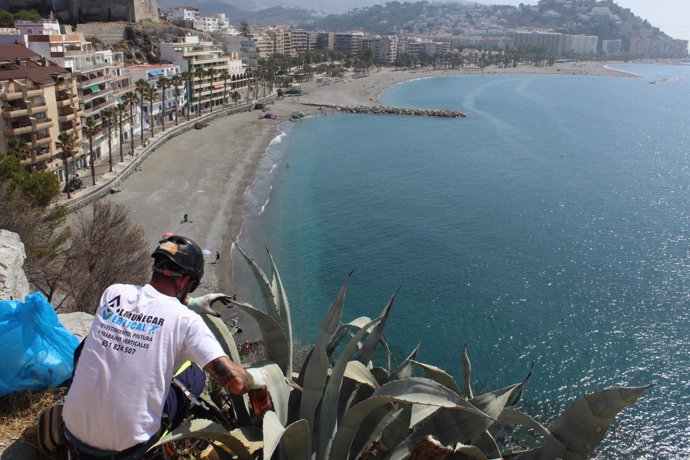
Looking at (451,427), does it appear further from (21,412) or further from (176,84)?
(176,84)

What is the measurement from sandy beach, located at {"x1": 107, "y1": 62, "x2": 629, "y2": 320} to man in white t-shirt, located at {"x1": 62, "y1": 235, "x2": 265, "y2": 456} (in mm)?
24996

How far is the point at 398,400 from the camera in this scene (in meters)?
3.98

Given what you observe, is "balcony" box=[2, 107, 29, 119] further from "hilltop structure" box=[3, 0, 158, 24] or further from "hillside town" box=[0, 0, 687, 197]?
"hilltop structure" box=[3, 0, 158, 24]

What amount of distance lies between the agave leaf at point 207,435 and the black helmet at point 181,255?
3.26 feet

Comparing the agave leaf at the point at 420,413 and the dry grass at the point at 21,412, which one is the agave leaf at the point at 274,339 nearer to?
the agave leaf at the point at 420,413

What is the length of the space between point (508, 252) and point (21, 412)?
33.3 meters

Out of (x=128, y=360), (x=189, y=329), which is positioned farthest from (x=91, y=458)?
(x=189, y=329)

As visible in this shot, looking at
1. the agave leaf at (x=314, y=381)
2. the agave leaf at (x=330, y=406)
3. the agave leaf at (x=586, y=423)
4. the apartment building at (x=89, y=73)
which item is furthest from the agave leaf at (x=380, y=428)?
the apartment building at (x=89, y=73)

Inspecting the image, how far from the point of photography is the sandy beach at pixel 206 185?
35.2 meters

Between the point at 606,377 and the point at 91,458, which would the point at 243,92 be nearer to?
the point at 606,377

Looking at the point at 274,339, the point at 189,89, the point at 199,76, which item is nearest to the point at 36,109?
the point at 274,339

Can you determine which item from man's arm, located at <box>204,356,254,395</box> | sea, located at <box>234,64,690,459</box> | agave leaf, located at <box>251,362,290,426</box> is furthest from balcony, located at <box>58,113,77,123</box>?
man's arm, located at <box>204,356,254,395</box>

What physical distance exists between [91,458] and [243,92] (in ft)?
352

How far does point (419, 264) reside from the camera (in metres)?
33.5
